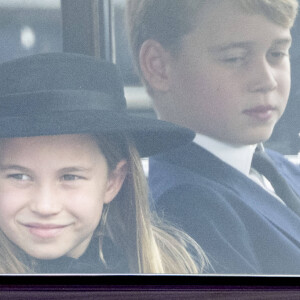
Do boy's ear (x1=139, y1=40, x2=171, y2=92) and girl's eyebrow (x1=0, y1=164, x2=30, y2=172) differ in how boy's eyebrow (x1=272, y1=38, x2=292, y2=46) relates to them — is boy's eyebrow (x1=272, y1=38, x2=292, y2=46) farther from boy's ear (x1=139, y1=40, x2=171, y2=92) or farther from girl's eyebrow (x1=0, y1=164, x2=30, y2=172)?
girl's eyebrow (x1=0, y1=164, x2=30, y2=172)

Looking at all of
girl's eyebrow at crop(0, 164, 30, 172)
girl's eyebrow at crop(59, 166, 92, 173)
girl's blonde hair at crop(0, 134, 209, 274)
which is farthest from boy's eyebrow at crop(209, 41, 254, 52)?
girl's eyebrow at crop(0, 164, 30, 172)

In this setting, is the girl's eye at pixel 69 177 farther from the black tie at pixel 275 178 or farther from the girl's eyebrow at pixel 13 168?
the black tie at pixel 275 178

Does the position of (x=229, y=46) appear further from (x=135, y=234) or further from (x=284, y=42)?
(x=135, y=234)

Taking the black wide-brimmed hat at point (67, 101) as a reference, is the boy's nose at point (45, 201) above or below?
below

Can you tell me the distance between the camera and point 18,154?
1227 mm

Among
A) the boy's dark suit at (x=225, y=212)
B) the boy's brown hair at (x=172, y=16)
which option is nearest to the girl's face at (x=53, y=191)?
the boy's dark suit at (x=225, y=212)

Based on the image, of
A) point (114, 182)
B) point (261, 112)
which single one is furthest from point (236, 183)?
point (114, 182)

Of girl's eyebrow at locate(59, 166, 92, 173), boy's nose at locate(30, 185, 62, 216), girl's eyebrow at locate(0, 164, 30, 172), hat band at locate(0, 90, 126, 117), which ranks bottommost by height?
boy's nose at locate(30, 185, 62, 216)

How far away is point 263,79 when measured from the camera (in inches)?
47.8

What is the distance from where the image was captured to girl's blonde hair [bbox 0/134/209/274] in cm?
123

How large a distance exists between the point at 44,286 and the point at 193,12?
2.20ft

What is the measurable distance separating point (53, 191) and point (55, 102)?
0.63 ft

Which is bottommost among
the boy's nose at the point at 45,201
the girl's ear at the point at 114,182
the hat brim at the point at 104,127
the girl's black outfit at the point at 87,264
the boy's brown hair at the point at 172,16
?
the girl's black outfit at the point at 87,264

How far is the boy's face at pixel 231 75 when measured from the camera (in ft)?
3.95
